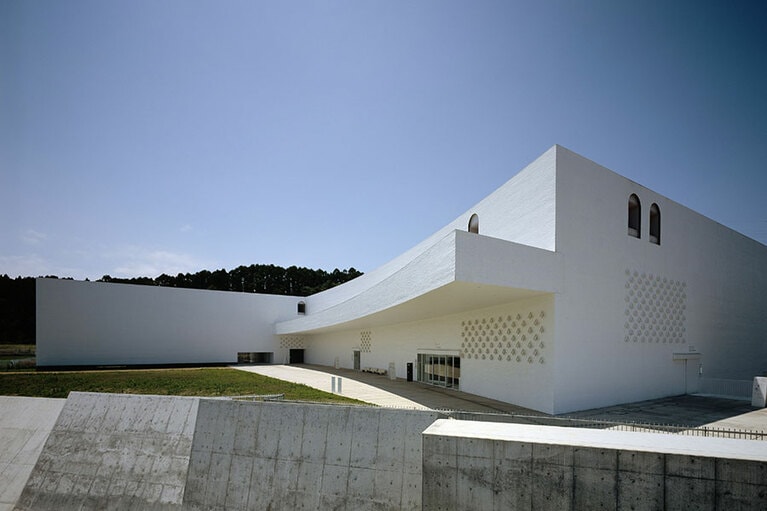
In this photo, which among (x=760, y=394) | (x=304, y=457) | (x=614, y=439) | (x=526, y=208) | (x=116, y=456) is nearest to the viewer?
(x=614, y=439)

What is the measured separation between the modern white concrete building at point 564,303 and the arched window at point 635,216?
0.04 metres

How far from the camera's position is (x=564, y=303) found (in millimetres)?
12281

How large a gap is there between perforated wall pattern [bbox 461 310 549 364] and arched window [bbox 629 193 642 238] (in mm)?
5683

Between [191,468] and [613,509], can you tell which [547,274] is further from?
[191,468]

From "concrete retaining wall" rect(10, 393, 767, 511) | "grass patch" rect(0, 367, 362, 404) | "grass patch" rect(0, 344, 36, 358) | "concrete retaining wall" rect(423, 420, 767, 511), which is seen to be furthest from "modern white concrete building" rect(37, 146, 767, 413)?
"grass patch" rect(0, 344, 36, 358)

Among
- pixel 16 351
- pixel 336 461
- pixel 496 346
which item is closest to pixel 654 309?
pixel 496 346

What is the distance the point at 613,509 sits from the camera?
4777 millimetres

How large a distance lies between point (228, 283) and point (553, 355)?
52221mm

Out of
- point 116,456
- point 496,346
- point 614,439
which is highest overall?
point 614,439

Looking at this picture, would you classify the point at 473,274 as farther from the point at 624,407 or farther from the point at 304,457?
the point at 624,407

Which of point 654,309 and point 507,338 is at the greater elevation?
point 654,309

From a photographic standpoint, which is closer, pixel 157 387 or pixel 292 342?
pixel 157 387

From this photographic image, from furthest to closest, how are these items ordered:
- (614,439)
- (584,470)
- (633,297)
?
(633,297), (614,439), (584,470)

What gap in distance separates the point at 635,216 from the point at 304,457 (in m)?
13.8
